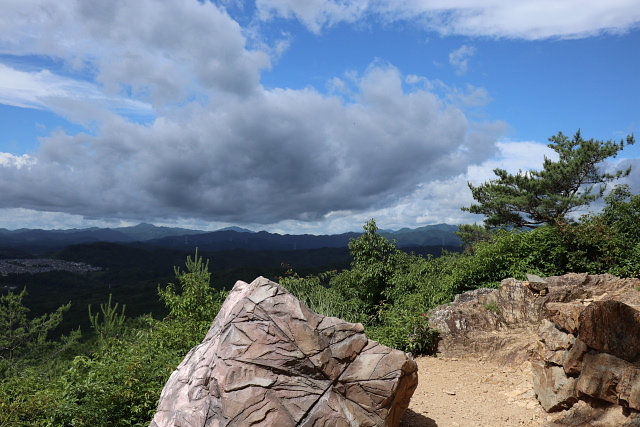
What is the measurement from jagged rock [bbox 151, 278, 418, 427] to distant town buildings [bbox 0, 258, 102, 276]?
11755 cm

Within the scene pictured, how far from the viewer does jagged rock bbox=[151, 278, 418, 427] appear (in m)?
4.77

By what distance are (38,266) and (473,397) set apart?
132285 mm

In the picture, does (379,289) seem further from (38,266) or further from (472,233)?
(38,266)

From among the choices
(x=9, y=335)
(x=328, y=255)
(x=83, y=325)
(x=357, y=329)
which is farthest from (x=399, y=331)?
(x=328, y=255)

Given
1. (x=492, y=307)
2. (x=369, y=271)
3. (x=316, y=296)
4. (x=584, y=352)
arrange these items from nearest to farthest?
(x=584, y=352)
(x=492, y=307)
(x=316, y=296)
(x=369, y=271)

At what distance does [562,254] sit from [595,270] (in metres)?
0.97

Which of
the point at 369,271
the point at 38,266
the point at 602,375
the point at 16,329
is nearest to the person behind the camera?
the point at 602,375

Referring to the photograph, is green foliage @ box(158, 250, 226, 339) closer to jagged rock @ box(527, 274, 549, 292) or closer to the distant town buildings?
jagged rock @ box(527, 274, 549, 292)

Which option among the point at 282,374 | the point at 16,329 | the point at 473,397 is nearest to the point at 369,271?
the point at 473,397

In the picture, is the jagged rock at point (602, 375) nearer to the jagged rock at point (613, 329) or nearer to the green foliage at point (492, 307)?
the jagged rock at point (613, 329)

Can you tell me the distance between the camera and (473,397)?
7.66 m

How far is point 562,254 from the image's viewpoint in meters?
12.6

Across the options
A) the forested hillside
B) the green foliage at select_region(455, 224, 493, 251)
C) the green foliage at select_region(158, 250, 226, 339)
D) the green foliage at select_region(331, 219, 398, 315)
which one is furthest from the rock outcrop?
the green foliage at select_region(455, 224, 493, 251)

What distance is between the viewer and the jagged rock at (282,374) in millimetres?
4770
